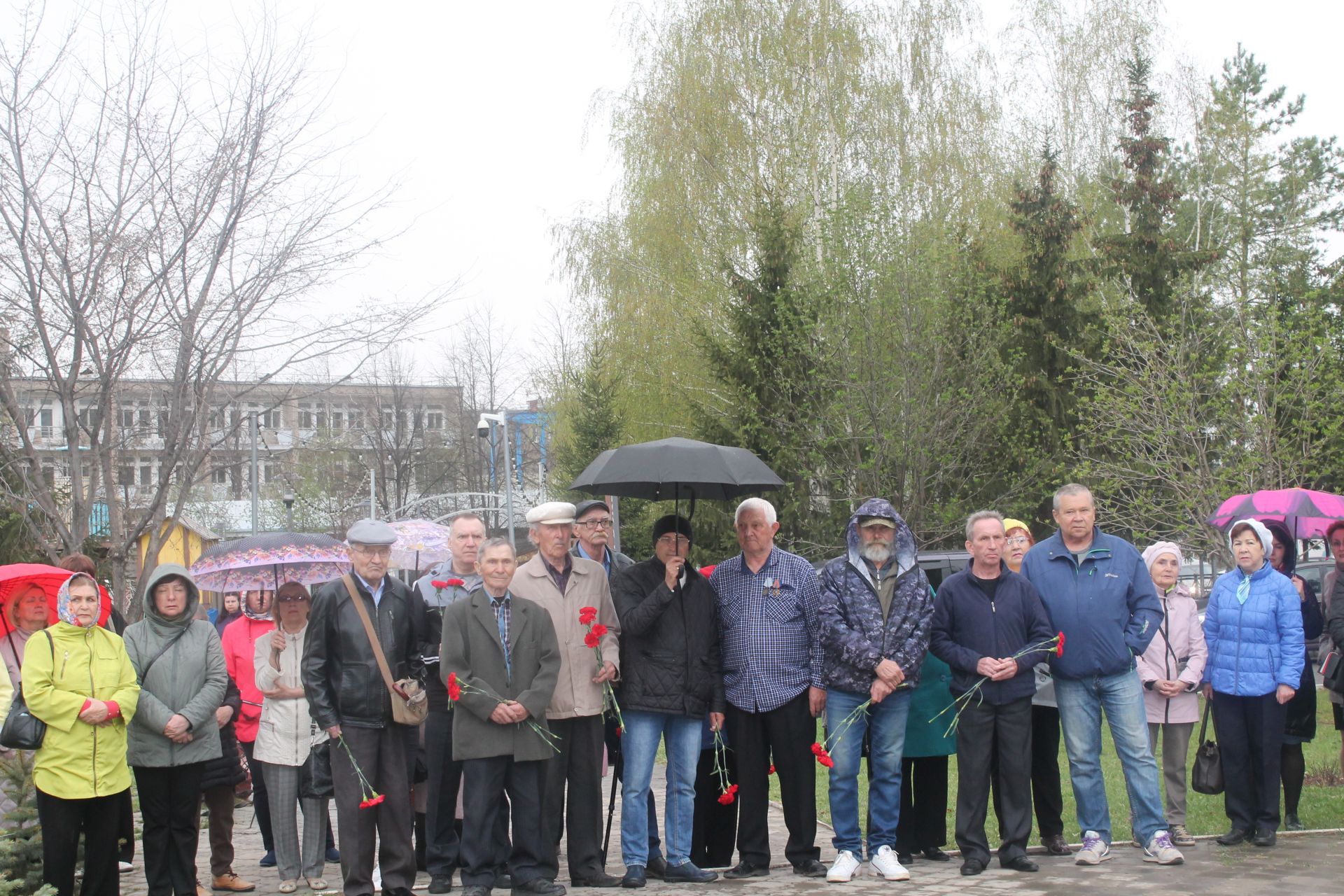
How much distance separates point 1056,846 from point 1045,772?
43 centimetres

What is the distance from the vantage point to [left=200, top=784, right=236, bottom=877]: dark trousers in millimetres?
7719

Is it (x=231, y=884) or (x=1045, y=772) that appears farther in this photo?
(x=1045, y=772)

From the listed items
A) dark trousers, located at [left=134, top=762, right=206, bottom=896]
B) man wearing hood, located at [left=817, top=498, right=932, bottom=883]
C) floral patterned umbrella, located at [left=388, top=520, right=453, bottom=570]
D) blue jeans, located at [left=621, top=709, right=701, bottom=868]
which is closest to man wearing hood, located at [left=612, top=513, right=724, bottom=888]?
blue jeans, located at [left=621, top=709, right=701, bottom=868]

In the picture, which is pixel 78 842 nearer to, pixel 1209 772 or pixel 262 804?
pixel 262 804

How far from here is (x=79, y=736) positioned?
6586mm

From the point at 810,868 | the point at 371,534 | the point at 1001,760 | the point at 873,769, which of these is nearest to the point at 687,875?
the point at 810,868

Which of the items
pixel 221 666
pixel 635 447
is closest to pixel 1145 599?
pixel 635 447

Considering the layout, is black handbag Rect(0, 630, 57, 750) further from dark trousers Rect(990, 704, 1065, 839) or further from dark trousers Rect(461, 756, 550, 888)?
dark trousers Rect(990, 704, 1065, 839)

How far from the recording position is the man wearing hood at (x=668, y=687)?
23.8 ft

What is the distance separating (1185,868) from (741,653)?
8.57 feet

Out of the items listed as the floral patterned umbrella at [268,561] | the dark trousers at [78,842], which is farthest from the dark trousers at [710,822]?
the dark trousers at [78,842]

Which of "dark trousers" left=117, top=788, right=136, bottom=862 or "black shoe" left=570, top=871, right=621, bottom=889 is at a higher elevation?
"dark trousers" left=117, top=788, right=136, bottom=862

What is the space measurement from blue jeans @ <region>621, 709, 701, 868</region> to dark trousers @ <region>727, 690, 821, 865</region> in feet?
0.93

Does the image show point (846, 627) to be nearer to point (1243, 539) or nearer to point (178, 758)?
point (1243, 539)
